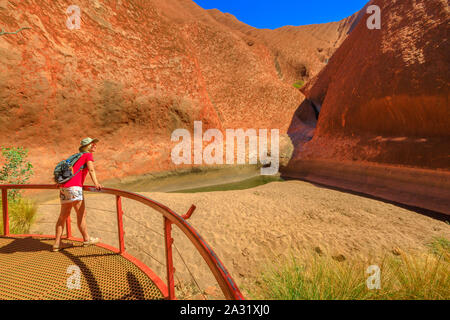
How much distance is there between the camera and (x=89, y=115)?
986 cm

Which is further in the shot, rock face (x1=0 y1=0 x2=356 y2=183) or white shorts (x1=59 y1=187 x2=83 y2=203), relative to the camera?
rock face (x1=0 y1=0 x2=356 y2=183)

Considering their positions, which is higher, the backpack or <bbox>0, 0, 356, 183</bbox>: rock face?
<bbox>0, 0, 356, 183</bbox>: rock face

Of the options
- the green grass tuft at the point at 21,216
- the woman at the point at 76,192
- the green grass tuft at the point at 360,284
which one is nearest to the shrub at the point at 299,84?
the green grass tuft at the point at 360,284

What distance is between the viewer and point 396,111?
28.1ft

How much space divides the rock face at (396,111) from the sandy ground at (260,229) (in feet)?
4.69

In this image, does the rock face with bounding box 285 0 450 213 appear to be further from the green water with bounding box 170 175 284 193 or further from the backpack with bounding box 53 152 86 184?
the backpack with bounding box 53 152 86 184

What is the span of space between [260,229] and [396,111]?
284 inches

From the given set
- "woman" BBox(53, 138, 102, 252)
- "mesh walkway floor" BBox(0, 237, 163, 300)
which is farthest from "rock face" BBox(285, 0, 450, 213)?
"woman" BBox(53, 138, 102, 252)

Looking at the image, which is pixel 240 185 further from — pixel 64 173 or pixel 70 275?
pixel 70 275

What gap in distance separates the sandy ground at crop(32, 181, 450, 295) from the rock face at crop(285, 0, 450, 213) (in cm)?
143

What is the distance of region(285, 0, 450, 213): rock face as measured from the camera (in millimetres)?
7266

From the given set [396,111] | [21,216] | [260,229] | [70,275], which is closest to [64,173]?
[70,275]

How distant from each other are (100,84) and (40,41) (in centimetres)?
239

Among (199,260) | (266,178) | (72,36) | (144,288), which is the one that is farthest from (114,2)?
(144,288)
